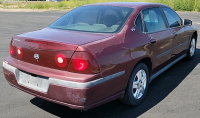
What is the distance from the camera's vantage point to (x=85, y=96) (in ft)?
9.17

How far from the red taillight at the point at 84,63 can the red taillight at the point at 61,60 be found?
0.29 feet

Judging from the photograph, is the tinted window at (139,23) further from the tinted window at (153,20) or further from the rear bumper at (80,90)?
the rear bumper at (80,90)

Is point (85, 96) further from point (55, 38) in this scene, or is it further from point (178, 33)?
point (178, 33)

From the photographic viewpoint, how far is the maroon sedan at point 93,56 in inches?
112

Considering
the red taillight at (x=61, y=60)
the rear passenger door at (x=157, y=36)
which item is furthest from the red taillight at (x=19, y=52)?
the rear passenger door at (x=157, y=36)

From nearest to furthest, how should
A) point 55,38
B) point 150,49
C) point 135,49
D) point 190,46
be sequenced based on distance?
point 55,38 → point 135,49 → point 150,49 → point 190,46

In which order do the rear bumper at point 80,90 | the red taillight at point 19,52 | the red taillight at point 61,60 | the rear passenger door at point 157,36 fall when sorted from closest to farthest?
1. the rear bumper at point 80,90
2. the red taillight at point 61,60
3. the red taillight at point 19,52
4. the rear passenger door at point 157,36

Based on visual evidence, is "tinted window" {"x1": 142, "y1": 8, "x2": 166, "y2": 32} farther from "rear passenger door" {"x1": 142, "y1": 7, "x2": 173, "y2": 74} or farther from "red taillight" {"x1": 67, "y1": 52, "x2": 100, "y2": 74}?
"red taillight" {"x1": 67, "y1": 52, "x2": 100, "y2": 74}

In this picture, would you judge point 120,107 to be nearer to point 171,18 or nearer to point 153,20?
point 153,20

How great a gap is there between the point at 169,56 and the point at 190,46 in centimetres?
180

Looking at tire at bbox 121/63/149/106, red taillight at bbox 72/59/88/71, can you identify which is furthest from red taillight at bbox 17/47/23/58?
tire at bbox 121/63/149/106

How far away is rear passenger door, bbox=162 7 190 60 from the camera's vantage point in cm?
492

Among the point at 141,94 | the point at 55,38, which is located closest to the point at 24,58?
the point at 55,38

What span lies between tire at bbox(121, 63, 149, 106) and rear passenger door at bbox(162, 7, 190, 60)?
1.36 m
